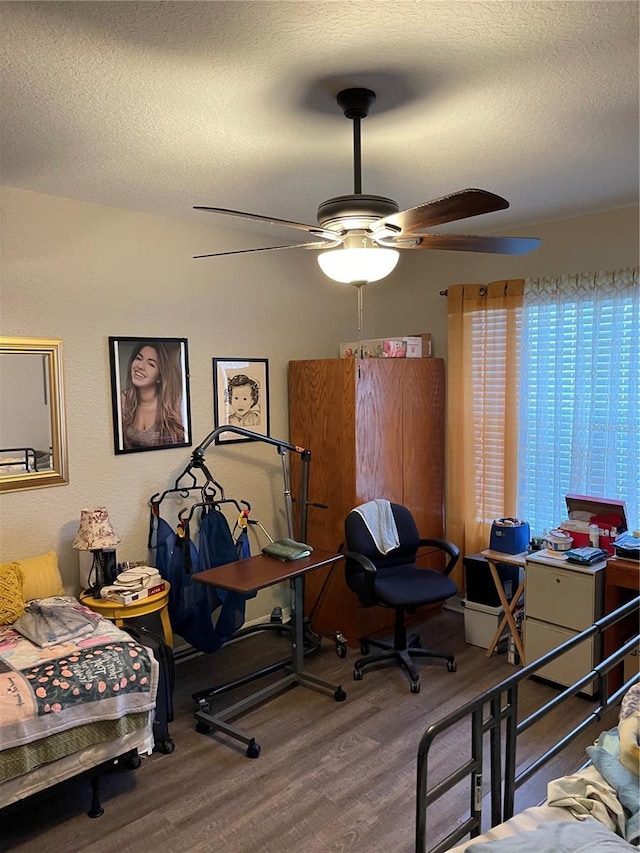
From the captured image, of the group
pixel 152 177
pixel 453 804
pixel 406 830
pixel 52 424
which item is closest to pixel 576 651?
A: pixel 453 804

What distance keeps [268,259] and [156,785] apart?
9.94 feet

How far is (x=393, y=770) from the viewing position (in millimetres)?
2633

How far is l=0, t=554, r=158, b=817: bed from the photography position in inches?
86.6

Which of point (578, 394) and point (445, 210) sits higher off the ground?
point (445, 210)

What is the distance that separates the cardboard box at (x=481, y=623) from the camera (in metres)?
3.73

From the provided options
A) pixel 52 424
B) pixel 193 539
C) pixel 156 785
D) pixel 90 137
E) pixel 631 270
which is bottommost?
pixel 156 785

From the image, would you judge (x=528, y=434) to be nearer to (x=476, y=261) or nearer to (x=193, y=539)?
(x=476, y=261)

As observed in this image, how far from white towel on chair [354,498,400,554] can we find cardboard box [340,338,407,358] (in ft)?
3.22

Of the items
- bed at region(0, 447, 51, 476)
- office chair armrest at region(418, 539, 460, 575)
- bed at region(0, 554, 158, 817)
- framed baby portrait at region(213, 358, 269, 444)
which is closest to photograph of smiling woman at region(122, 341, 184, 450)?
framed baby portrait at region(213, 358, 269, 444)

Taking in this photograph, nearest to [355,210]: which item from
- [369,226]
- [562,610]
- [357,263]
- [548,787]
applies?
[369,226]

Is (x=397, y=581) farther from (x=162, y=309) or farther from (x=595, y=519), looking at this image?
(x=162, y=309)

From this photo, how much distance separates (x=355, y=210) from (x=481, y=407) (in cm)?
240

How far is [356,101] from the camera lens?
80.4 inches

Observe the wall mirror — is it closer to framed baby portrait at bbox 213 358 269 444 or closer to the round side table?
the round side table
